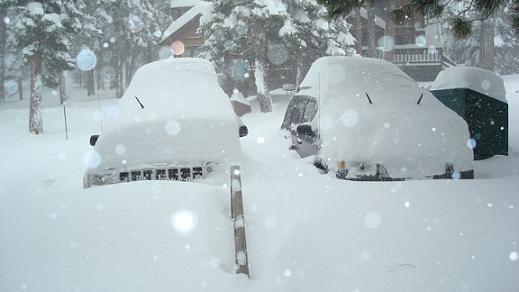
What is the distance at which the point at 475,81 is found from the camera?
10.3 m

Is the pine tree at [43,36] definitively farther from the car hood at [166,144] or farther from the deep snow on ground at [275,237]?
the deep snow on ground at [275,237]

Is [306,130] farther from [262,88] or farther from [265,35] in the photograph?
[265,35]

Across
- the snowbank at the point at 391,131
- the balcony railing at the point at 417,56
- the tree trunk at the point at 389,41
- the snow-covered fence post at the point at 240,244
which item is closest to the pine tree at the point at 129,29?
the tree trunk at the point at 389,41

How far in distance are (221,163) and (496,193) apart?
3.30 meters

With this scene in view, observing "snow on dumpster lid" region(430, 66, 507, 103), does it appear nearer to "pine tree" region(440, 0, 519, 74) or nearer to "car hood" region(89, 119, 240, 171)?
"car hood" region(89, 119, 240, 171)

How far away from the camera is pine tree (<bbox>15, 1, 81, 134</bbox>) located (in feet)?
Answer: 63.9

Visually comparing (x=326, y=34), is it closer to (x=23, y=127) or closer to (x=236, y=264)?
(x=23, y=127)

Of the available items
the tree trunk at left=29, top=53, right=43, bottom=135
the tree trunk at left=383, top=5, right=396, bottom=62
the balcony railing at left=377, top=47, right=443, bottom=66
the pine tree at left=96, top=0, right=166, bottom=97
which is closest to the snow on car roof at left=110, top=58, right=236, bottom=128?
the tree trunk at left=29, top=53, right=43, bottom=135

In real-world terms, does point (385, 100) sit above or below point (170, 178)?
above

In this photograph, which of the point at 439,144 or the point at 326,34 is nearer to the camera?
the point at 439,144

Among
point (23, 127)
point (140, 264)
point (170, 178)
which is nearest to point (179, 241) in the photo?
point (140, 264)

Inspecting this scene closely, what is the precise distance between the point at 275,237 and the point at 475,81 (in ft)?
26.6

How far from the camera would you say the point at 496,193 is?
4.97 m

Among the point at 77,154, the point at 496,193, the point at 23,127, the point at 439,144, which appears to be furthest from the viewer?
the point at 23,127
